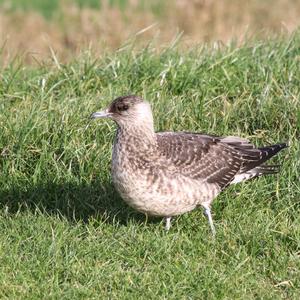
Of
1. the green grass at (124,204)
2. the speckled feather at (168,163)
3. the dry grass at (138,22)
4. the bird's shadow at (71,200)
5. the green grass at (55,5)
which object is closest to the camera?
the green grass at (124,204)

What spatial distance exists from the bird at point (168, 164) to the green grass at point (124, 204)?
7.9 inches

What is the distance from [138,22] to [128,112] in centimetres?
554

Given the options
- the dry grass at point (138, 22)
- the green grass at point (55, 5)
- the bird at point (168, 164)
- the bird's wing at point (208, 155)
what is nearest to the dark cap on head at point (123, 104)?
the bird at point (168, 164)

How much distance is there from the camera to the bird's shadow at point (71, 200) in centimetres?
660

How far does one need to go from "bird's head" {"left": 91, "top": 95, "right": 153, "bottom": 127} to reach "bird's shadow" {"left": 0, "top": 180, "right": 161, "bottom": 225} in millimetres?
665

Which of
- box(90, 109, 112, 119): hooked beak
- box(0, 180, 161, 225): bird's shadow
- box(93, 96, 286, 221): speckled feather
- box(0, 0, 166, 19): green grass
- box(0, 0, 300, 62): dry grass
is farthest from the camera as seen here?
box(0, 0, 166, 19): green grass

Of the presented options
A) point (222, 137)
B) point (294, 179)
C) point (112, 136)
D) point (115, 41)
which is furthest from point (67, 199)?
point (115, 41)

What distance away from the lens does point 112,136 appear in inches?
285

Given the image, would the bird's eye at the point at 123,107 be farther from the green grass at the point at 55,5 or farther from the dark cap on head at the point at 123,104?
the green grass at the point at 55,5

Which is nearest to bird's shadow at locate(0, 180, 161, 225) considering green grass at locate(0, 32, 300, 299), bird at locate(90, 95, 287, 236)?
green grass at locate(0, 32, 300, 299)

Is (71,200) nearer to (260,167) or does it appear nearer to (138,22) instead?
(260,167)

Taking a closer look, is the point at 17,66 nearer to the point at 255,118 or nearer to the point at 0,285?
the point at 255,118

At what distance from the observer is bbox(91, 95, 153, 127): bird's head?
20.6 ft

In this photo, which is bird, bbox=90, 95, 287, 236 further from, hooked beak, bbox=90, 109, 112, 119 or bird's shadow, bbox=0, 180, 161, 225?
bird's shadow, bbox=0, 180, 161, 225
